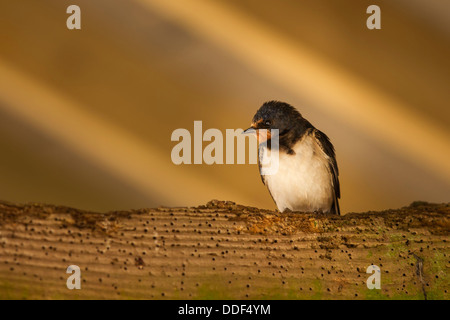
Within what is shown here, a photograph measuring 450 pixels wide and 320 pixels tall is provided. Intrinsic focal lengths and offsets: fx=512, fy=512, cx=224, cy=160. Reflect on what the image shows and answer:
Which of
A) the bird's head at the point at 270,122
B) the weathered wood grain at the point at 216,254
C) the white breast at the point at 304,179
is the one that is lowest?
the weathered wood grain at the point at 216,254

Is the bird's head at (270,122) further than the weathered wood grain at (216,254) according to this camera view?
Yes

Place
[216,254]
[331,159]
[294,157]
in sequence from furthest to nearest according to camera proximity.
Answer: [331,159], [294,157], [216,254]

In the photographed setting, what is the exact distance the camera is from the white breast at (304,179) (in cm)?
140

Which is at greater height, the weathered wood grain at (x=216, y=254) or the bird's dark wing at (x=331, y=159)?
the bird's dark wing at (x=331, y=159)

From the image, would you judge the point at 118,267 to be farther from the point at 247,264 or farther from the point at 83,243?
the point at 247,264

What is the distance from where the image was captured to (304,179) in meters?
1.40

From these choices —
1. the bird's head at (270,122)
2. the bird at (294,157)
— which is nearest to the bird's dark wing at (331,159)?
the bird at (294,157)

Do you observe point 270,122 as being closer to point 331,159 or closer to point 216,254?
point 331,159

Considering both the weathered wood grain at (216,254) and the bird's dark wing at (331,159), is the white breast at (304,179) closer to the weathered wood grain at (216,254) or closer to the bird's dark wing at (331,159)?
the bird's dark wing at (331,159)

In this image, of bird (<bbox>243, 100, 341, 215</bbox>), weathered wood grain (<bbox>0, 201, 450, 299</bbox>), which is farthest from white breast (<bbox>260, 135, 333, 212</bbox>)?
weathered wood grain (<bbox>0, 201, 450, 299</bbox>)

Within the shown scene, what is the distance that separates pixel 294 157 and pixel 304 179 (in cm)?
7

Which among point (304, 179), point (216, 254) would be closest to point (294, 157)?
point (304, 179)

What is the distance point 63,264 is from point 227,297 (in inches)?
9.1

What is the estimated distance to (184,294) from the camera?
28.0 inches
